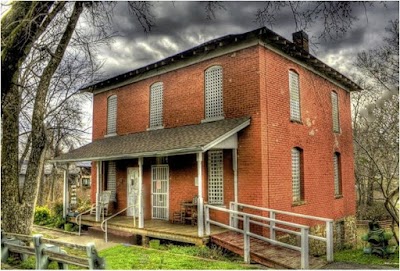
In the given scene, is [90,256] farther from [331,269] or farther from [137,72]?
[137,72]

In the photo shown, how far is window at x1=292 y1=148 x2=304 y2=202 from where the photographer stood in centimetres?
1308

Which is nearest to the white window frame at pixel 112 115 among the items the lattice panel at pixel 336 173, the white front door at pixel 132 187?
the white front door at pixel 132 187

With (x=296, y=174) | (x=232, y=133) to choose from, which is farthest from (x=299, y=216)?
(x=296, y=174)

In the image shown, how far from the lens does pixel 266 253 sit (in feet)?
29.6

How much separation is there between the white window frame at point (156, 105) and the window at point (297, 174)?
222 inches

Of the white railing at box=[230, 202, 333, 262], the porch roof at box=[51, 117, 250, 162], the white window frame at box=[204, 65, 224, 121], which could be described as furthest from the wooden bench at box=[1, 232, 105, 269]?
the white window frame at box=[204, 65, 224, 121]

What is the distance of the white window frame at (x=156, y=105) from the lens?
1486cm

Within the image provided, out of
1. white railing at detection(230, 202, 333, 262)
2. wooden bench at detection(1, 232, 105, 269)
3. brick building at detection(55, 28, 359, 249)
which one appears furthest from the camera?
brick building at detection(55, 28, 359, 249)

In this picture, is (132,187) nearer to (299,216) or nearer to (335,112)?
(299,216)

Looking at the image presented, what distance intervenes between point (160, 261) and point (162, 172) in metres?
5.69

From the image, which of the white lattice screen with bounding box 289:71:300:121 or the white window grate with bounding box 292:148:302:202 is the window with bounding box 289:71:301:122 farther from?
the white window grate with bounding box 292:148:302:202

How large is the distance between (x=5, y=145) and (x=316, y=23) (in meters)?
7.94

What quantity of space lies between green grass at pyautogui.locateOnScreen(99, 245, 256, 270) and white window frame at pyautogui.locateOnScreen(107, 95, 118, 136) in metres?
8.46

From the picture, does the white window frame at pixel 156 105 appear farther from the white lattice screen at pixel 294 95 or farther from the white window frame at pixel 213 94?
the white lattice screen at pixel 294 95
